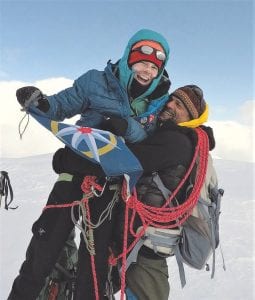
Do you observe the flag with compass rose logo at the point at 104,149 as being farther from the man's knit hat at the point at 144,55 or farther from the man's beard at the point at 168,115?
the man's knit hat at the point at 144,55

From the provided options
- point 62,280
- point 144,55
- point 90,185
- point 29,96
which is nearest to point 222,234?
point 62,280

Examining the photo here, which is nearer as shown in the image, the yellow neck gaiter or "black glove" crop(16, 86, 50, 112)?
"black glove" crop(16, 86, 50, 112)

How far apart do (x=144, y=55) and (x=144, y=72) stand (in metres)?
0.11

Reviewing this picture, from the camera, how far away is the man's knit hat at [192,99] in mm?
2629

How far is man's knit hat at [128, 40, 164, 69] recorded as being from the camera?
8.62 feet

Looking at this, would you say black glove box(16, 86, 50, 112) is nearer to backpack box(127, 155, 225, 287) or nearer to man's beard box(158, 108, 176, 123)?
man's beard box(158, 108, 176, 123)

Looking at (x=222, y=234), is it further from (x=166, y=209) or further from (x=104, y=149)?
(x=104, y=149)

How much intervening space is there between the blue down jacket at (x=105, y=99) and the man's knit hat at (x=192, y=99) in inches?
5.0

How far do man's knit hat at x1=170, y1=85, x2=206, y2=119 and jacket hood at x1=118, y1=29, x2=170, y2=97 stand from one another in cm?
17

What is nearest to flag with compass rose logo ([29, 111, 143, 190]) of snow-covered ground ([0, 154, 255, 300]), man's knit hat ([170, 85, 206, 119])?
man's knit hat ([170, 85, 206, 119])

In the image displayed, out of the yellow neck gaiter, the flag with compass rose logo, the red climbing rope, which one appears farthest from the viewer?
the yellow neck gaiter

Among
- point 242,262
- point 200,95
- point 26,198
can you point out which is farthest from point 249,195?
point 200,95

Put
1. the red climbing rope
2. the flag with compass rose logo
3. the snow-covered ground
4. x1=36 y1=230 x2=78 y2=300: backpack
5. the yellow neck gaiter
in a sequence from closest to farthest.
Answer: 1. the flag with compass rose logo
2. the red climbing rope
3. the yellow neck gaiter
4. x1=36 y1=230 x2=78 y2=300: backpack
5. the snow-covered ground

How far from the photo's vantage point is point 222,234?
19.5 feet
